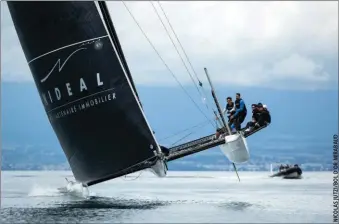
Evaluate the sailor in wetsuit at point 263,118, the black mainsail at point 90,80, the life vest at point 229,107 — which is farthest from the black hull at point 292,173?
the black mainsail at point 90,80

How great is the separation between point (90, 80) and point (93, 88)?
31cm

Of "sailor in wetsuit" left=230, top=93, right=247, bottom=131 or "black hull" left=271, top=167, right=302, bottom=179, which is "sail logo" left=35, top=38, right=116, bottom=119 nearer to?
"sailor in wetsuit" left=230, top=93, right=247, bottom=131

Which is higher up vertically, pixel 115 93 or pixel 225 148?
pixel 115 93

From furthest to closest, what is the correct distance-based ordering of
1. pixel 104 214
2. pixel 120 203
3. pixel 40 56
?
pixel 120 203, pixel 40 56, pixel 104 214

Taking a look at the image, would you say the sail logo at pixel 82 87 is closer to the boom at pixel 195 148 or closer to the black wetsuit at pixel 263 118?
the boom at pixel 195 148

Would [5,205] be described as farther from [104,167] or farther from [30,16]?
[30,16]

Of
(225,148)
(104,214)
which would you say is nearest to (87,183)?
(104,214)

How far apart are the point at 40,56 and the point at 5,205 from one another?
298 inches

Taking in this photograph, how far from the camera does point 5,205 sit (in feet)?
111

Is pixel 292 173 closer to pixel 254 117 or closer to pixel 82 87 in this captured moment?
pixel 254 117

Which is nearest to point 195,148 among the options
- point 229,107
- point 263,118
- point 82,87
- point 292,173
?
point 229,107

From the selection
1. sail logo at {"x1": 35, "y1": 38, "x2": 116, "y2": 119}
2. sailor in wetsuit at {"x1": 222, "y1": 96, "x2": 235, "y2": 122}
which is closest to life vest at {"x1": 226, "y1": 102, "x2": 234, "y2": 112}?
sailor in wetsuit at {"x1": 222, "y1": 96, "x2": 235, "y2": 122}

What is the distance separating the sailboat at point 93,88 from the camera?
95.2 feet

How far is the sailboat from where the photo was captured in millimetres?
29016
